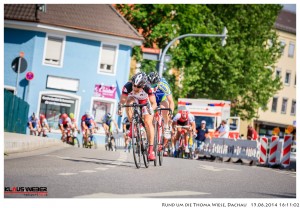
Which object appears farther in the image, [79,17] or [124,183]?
[79,17]

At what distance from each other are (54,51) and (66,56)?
99 centimetres

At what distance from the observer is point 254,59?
49.0 metres

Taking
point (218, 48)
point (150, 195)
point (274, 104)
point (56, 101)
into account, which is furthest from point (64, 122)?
point (274, 104)

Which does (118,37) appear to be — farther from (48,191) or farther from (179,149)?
(48,191)

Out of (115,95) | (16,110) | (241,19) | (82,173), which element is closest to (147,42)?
(115,95)

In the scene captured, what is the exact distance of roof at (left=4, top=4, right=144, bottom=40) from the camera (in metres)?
35.8

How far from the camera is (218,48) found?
4762 cm

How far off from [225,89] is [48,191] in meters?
39.1

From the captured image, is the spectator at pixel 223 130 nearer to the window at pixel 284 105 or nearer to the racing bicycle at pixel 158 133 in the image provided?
the racing bicycle at pixel 158 133

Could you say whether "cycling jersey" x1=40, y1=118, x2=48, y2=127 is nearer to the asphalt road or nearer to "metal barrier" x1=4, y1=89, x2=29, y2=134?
"metal barrier" x1=4, y1=89, x2=29, y2=134

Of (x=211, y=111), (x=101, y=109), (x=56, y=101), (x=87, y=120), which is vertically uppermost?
(x=211, y=111)

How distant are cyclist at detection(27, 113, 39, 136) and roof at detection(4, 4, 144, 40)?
552 centimetres

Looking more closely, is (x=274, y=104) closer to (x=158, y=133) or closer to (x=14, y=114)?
(x=14, y=114)

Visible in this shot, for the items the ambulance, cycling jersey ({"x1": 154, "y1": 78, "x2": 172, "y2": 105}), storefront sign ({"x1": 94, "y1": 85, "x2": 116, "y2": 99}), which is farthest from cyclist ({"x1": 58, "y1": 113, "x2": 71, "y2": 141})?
cycling jersey ({"x1": 154, "y1": 78, "x2": 172, "y2": 105})
